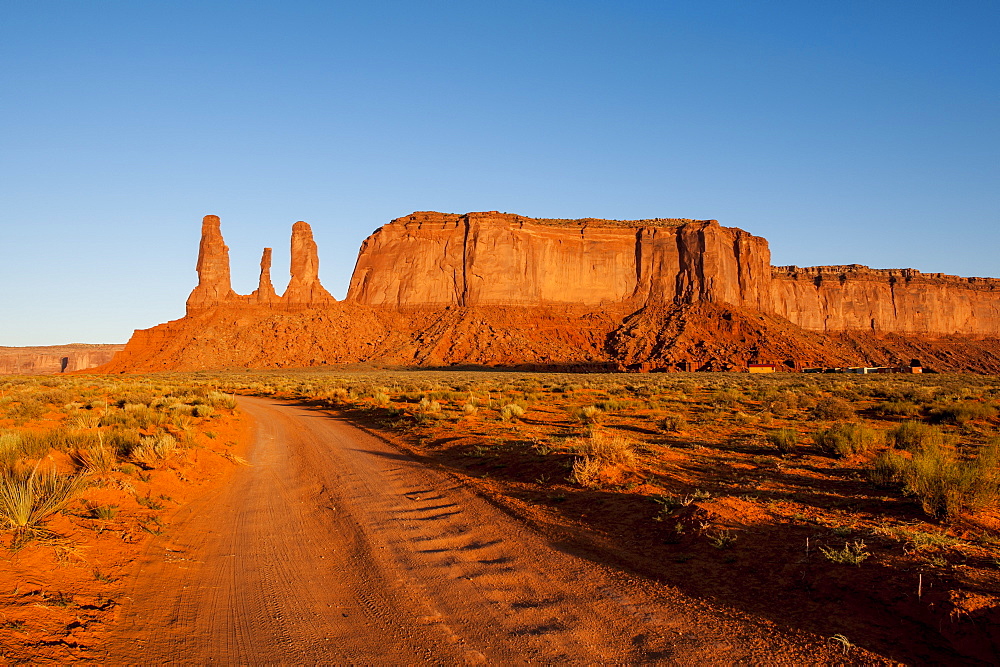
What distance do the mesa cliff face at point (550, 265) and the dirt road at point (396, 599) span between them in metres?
86.5

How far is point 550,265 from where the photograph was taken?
9775 cm

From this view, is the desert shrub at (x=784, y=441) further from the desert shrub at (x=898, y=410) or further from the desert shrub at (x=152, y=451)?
the desert shrub at (x=152, y=451)

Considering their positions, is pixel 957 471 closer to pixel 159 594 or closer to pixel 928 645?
pixel 928 645

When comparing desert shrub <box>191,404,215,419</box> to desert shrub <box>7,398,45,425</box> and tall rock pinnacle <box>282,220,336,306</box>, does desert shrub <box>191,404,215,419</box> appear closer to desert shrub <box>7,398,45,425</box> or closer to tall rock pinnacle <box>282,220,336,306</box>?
desert shrub <box>7,398,45,425</box>

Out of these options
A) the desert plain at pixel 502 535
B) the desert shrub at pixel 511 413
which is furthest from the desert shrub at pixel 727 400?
the desert shrub at pixel 511 413

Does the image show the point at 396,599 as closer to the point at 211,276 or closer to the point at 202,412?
the point at 202,412

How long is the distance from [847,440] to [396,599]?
9.59 metres

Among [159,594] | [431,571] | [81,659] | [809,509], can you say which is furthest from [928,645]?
[159,594]

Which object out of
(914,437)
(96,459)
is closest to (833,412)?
(914,437)

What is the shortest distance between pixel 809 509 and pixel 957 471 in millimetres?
1703

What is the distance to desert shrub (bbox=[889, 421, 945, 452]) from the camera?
36.0 ft

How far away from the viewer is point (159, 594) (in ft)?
15.7

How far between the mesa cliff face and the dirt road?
86.5 m

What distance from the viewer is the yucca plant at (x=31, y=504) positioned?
17.5 ft
